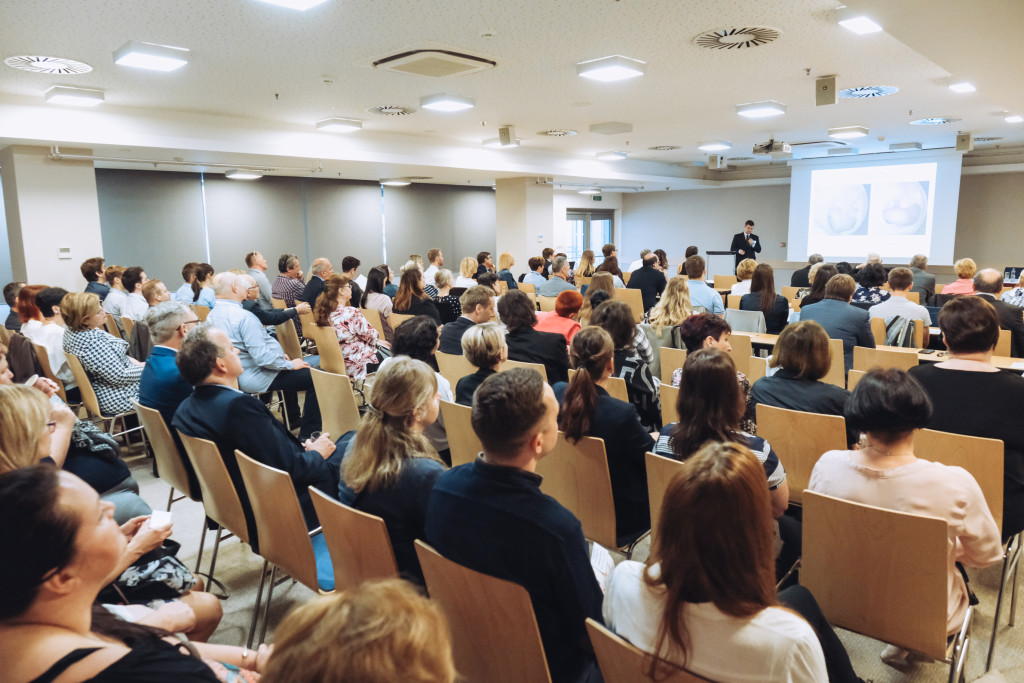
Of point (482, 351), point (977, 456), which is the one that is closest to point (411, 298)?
point (482, 351)

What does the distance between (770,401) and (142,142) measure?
24.6 feet

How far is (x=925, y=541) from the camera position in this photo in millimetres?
1733

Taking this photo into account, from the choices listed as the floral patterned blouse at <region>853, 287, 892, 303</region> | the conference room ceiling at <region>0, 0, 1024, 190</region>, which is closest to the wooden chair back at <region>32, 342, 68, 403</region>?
the conference room ceiling at <region>0, 0, 1024, 190</region>

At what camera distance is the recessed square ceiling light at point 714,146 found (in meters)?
11.0

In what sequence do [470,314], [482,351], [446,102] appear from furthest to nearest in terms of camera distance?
[446,102] → [470,314] → [482,351]

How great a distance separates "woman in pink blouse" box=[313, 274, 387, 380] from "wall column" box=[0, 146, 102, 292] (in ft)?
14.7

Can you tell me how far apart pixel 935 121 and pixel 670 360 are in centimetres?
736

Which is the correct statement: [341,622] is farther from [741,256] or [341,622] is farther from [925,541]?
[741,256]

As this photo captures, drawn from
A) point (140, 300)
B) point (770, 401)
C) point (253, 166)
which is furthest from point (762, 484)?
point (253, 166)

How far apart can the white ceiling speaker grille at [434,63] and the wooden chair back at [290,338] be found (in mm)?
2550

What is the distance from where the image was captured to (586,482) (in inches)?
→ 103

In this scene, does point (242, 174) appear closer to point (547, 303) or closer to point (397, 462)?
point (547, 303)

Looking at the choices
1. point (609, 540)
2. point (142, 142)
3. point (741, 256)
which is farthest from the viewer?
point (741, 256)

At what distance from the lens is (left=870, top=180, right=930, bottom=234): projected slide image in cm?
1215
